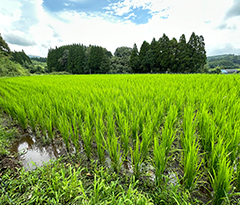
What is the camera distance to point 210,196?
38.4 inches

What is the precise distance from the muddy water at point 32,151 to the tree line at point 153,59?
2474 centimetres

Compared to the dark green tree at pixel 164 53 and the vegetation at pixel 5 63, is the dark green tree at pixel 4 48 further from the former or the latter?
the dark green tree at pixel 164 53

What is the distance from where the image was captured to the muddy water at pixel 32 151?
5.07 feet

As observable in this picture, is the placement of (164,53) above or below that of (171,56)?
above

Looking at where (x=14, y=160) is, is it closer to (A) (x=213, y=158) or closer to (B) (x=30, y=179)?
(B) (x=30, y=179)

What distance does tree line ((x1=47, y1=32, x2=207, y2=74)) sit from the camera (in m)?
22.5

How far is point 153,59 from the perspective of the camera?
2609cm

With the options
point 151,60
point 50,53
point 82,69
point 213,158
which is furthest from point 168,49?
point 50,53

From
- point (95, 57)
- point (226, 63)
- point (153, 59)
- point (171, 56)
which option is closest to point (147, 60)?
point (153, 59)

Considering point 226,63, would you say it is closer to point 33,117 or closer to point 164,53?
point 164,53

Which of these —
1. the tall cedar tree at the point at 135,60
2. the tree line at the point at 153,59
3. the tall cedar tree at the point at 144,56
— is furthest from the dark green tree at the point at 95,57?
the tall cedar tree at the point at 144,56

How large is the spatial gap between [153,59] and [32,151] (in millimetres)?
27373

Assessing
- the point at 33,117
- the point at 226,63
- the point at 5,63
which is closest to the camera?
the point at 33,117

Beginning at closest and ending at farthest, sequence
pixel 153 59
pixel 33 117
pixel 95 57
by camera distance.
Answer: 1. pixel 33 117
2. pixel 153 59
3. pixel 95 57
